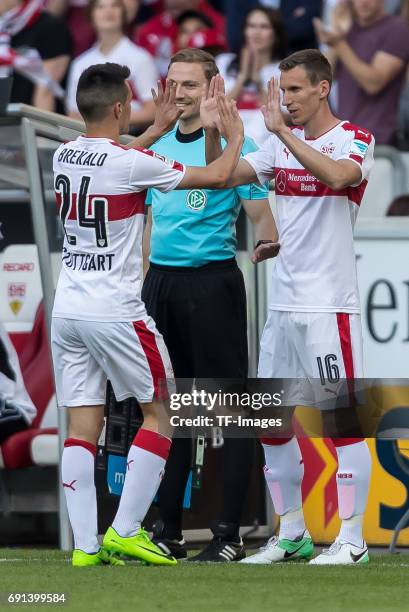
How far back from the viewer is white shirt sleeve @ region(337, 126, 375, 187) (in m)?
6.44

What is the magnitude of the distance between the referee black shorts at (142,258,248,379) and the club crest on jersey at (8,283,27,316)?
81.5 inches

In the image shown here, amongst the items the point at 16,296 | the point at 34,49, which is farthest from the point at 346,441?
the point at 34,49

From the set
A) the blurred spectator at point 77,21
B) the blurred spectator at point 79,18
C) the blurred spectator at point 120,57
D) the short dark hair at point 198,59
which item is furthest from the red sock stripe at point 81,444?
the blurred spectator at point 77,21

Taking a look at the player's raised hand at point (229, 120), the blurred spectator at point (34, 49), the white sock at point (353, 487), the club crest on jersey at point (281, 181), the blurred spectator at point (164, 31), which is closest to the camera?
the player's raised hand at point (229, 120)

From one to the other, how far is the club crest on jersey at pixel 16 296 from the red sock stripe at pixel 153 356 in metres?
2.64

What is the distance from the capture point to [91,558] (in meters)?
6.38

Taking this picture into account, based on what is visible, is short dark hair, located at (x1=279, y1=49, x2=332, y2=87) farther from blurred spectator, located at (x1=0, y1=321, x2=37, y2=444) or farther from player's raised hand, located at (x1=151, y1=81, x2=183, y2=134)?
blurred spectator, located at (x1=0, y1=321, x2=37, y2=444)

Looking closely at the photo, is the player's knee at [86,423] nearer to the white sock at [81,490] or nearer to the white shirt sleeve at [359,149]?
the white sock at [81,490]

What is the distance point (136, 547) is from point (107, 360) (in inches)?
30.9

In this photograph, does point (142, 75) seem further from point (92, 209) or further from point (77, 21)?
point (92, 209)

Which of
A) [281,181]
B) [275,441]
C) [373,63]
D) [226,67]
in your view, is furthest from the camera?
[226,67]

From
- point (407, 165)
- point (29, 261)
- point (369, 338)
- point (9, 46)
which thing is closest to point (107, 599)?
point (369, 338)

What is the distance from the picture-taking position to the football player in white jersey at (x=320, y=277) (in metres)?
6.55

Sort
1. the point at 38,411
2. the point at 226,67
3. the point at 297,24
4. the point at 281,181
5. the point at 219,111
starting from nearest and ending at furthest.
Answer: the point at 219,111
the point at 281,181
the point at 38,411
the point at 226,67
the point at 297,24
